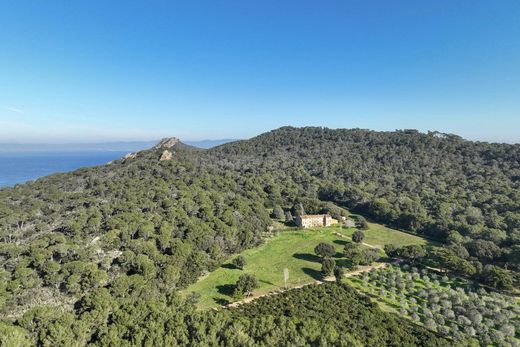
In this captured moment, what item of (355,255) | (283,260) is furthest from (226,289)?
(355,255)

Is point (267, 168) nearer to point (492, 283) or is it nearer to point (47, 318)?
point (492, 283)

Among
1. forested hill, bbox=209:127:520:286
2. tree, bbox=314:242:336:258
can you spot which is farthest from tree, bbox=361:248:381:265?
forested hill, bbox=209:127:520:286

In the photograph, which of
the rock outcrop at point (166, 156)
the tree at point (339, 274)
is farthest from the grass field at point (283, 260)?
the rock outcrop at point (166, 156)

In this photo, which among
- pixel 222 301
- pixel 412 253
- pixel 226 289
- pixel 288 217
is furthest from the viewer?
pixel 288 217

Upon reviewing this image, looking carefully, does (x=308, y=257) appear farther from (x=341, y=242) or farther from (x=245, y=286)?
(x=245, y=286)

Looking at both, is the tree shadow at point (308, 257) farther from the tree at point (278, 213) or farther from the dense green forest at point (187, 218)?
the tree at point (278, 213)

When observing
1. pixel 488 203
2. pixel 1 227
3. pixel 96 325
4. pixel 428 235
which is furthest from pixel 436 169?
pixel 1 227

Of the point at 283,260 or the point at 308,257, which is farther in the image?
the point at 308,257
